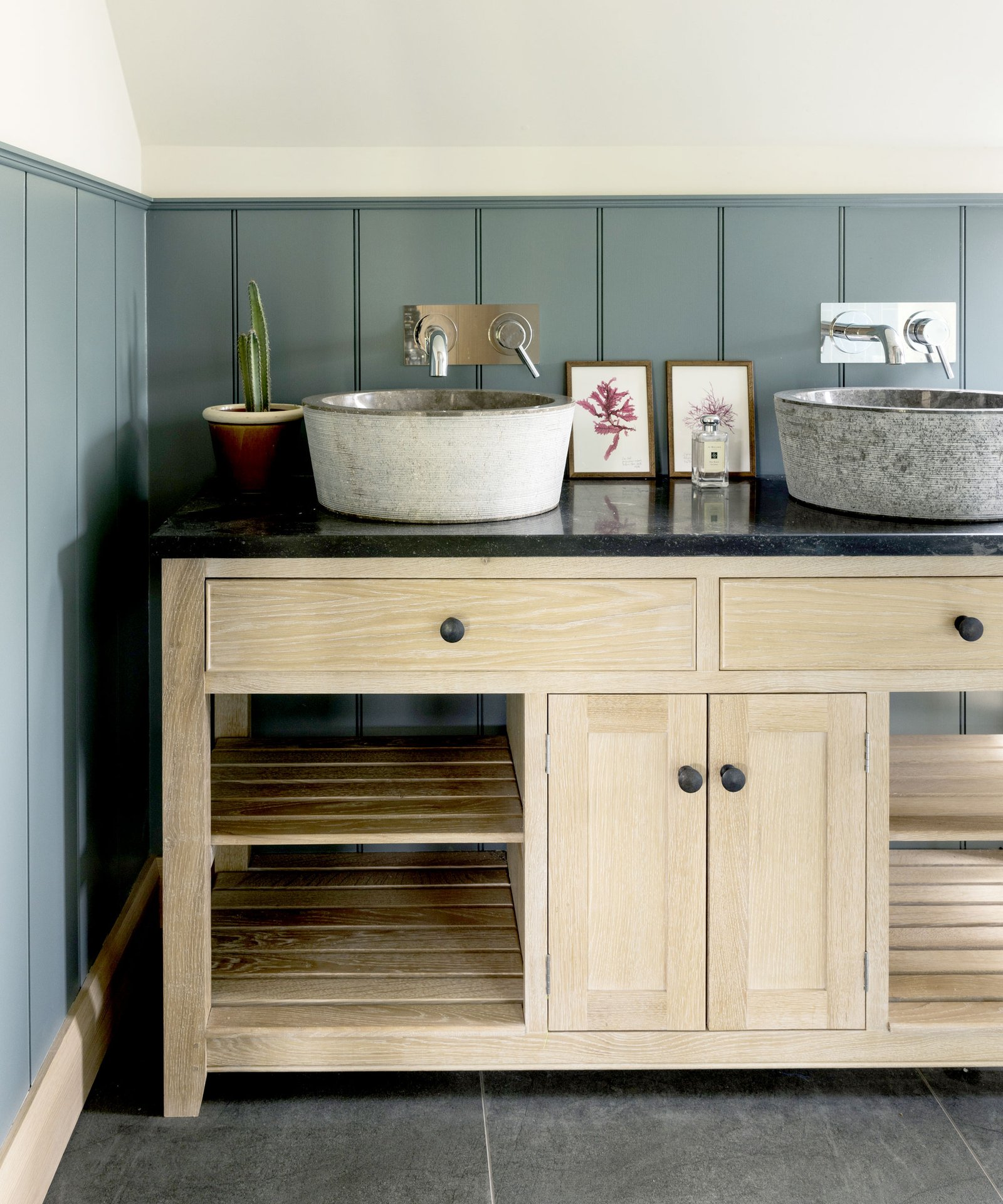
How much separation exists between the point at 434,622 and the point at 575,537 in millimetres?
214

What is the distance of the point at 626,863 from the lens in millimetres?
1473

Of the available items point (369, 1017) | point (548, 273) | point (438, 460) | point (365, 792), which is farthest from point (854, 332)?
point (369, 1017)

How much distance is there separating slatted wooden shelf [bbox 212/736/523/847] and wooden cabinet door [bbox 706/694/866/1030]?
0.30 m

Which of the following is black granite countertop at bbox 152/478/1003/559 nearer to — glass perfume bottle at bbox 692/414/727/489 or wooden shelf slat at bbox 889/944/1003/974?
glass perfume bottle at bbox 692/414/727/489

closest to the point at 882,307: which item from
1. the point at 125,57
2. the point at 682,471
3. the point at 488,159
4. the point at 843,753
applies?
the point at 682,471

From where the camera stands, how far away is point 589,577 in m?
1.41

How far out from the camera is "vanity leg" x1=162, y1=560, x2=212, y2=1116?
4.57 ft

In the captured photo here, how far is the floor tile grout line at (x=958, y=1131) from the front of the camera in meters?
1.36

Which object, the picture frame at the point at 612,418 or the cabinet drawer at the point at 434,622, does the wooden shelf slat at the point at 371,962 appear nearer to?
the cabinet drawer at the point at 434,622

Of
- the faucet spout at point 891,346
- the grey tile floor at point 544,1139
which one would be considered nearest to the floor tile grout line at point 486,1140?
the grey tile floor at point 544,1139

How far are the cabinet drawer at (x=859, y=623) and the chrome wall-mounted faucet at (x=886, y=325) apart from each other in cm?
64

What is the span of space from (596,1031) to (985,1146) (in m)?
0.53

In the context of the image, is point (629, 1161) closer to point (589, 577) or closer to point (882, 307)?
point (589, 577)

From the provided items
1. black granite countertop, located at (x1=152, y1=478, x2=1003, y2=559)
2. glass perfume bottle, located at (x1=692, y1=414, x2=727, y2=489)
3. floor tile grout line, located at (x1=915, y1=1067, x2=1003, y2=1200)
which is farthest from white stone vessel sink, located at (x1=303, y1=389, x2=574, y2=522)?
floor tile grout line, located at (x1=915, y1=1067, x2=1003, y2=1200)
